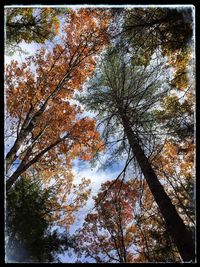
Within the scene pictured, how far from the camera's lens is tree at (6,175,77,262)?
16.2ft

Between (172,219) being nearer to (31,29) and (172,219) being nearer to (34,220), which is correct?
(34,220)

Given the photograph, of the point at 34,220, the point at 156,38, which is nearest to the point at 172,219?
the point at 34,220

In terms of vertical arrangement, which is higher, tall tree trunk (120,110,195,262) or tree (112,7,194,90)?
tree (112,7,194,90)

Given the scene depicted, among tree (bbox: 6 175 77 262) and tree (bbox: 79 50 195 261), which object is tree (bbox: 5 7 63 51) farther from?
tree (bbox: 6 175 77 262)

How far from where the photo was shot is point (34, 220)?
19.1 feet

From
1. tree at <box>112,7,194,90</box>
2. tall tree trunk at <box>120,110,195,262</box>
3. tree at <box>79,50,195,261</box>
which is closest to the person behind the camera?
tall tree trunk at <box>120,110,195,262</box>

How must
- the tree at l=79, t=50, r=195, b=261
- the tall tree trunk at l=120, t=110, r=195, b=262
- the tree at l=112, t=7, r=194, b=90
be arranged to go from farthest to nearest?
the tree at l=79, t=50, r=195, b=261
the tree at l=112, t=7, r=194, b=90
the tall tree trunk at l=120, t=110, r=195, b=262

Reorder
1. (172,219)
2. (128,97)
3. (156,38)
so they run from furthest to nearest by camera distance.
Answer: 1. (128,97)
2. (156,38)
3. (172,219)

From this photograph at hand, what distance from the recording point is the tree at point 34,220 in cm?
495

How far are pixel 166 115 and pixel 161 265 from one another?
5281 mm

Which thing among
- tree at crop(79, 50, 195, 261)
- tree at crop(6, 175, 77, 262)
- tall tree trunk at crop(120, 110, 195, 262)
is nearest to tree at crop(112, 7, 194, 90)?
tree at crop(79, 50, 195, 261)

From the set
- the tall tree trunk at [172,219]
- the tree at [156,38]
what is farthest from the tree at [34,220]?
the tree at [156,38]

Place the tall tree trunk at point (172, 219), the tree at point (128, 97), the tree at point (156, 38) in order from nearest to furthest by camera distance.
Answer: the tall tree trunk at point (172, 219)
the tree at point (156, 38)
the tree at point (128, 97)

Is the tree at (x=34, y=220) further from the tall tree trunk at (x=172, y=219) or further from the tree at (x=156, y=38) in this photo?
the tree at (x=156, y=38)
